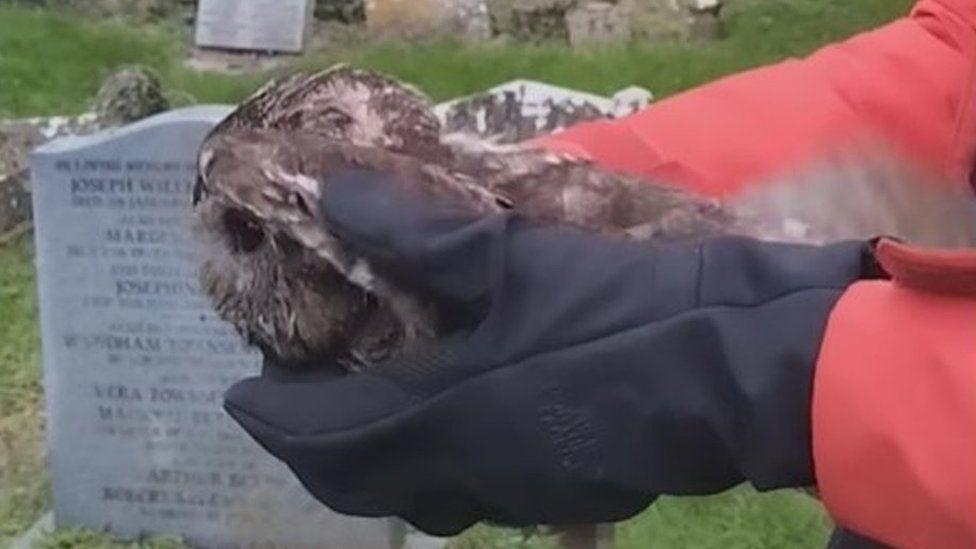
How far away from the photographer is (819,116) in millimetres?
1510

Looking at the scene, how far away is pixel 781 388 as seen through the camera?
105 centimetres

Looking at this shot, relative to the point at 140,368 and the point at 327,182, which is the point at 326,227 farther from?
the point at 140,368

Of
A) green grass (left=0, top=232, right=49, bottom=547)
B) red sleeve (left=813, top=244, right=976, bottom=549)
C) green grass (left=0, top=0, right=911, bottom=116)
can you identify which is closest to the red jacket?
red sleeve (left=813, top=244, right=976, bottom=549)

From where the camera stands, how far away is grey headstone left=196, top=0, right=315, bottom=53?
810 centimetres

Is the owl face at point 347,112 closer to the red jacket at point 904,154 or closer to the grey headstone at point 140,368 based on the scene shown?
the red jacket at point 904,154

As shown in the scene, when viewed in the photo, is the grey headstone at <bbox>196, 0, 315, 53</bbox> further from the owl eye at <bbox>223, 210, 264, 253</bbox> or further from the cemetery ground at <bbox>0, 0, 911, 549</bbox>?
the owl eye at <bbox>223, 210, 264, 253</bbox>

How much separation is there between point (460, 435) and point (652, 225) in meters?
0.20

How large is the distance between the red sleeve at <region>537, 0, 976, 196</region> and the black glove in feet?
0.86

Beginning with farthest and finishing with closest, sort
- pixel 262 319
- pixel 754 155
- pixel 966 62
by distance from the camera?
pixel 966 62
pixel 754 155
pixel 262 319

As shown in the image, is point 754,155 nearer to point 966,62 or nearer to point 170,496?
point 966,62

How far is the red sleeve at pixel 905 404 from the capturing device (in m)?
1.02

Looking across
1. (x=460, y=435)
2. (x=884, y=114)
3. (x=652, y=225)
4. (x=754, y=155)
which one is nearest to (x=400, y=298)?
(x=460, y=435)

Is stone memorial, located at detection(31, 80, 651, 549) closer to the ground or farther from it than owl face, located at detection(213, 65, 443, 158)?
closer to the ground

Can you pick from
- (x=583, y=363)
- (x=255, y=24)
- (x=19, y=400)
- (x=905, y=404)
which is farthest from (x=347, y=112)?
(x=255, y=24)
